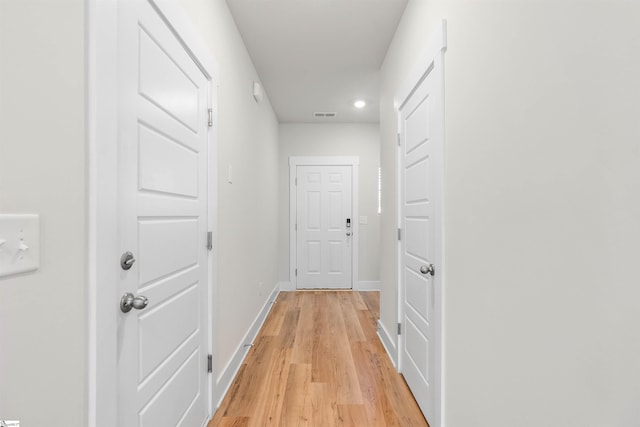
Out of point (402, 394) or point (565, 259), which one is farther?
point (402, 394)

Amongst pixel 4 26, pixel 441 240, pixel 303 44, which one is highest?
pixel 303 44

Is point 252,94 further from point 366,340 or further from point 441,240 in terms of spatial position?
point 366,340

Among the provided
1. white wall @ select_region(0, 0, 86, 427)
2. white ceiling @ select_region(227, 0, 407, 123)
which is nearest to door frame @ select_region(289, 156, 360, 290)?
white ceiling @ select_region(227, 0, 407, 123)

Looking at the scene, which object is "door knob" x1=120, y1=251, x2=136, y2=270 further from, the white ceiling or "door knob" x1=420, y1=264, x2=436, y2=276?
the white ceiling

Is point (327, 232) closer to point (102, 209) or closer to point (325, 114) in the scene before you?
point (325, 114)

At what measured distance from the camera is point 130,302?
38.9 inches

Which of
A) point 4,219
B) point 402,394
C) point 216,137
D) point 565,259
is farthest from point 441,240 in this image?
point 4,219

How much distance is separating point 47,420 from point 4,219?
45cm

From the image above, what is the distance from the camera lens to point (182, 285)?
1.40 meters

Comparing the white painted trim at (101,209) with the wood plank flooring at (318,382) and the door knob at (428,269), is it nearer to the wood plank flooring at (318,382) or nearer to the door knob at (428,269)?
the wood plank flooring at (318,382)

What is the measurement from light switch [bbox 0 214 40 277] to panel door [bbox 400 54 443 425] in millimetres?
1492

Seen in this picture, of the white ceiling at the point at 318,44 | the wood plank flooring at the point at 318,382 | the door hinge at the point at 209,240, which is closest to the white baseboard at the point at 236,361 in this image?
the wood plank flooring at the point at 318,382

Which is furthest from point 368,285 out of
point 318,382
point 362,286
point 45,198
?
point 45,198

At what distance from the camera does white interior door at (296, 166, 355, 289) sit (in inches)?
192
